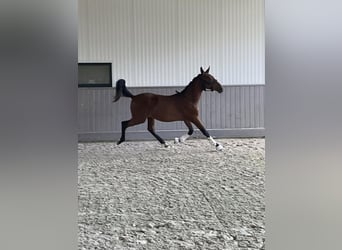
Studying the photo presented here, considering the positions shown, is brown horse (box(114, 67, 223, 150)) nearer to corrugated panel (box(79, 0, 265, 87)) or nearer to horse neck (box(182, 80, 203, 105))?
horse neck (box(182, 80, 203, 105))

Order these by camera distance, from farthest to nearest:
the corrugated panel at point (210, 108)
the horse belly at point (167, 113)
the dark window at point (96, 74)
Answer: the dark window at point (96, 74), the corrugated panel at point (210, 108), the horse belly at point (167, 113)

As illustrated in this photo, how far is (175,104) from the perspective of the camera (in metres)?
7.41

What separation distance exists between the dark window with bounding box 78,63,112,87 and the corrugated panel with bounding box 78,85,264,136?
21cm

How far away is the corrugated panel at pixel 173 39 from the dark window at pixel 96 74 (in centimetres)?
11

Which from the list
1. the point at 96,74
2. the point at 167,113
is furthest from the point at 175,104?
the point at 96,74

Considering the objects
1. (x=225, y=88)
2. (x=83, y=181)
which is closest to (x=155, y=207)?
(x=83, y=181)

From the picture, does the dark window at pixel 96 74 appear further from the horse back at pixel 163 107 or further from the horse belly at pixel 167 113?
the horse belly at pixel 167 113

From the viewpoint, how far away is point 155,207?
3.40m

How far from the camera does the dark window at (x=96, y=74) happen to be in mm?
8766

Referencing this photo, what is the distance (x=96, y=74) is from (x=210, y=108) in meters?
2.20

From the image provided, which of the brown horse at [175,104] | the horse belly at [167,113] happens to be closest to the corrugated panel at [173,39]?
the brown horse at [175,104]

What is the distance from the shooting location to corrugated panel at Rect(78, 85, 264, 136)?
8.64m
